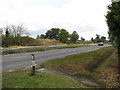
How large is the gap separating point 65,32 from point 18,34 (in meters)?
30.6

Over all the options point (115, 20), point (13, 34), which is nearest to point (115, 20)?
point (115, 20)

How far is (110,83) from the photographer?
5.53 m

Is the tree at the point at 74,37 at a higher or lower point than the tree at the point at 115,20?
higher

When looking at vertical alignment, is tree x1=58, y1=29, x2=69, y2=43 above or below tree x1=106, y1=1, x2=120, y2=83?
above

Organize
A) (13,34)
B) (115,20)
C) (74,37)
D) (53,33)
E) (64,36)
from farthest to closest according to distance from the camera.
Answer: (53,33), (74,37), (64,36), (13,34), (115,20)

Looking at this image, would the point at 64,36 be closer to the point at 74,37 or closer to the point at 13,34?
the point at 74,37

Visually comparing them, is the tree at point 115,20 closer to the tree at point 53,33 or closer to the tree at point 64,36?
the tree at point 64,36

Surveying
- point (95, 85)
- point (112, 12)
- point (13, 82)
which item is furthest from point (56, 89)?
point (112, 12)

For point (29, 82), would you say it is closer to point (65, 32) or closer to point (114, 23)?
point (114, 23)

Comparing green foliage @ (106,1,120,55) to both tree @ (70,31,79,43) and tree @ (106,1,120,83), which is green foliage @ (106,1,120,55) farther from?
tree @ (70,31,79,43)

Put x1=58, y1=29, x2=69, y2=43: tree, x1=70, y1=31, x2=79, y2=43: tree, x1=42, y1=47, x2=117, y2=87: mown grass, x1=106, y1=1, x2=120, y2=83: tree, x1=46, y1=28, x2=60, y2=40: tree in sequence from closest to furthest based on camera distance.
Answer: x1=42, y1=47, x2=117, y2=87: mown grass, x1=106, y1=1, x2=120, y2=83: tree, x1=58, y1=29, x2=69, y2=43: tree, x1=70, y1=31, x2=79, y2=43: tree, x1=46, y1=28, x2=60, y2=40: tree

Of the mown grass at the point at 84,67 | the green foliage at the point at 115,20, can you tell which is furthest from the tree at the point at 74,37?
the green foliage at the point at 115,20

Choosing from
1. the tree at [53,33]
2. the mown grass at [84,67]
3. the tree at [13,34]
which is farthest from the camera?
the tree at [53,33]

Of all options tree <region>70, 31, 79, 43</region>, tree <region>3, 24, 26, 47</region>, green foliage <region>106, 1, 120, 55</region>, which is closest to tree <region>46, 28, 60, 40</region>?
tree <region>70, 31, 79, 43</region>
